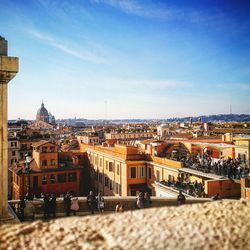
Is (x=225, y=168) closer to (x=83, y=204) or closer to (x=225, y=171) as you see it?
(x=225, y=171)

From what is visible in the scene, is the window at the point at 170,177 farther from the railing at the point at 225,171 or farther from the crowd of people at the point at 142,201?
the crowd of people at the point at 142,201

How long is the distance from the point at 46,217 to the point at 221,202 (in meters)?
9.79

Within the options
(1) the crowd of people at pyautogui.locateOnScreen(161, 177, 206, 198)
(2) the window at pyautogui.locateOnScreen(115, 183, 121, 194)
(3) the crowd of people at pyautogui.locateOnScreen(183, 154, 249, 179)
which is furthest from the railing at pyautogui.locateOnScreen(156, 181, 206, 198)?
(2) the window at pyautogui.locateOnScreen(115, 183, 121, 194)

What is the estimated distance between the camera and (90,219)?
8.75 ft

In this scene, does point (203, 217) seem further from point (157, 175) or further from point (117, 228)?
point (157, 175)

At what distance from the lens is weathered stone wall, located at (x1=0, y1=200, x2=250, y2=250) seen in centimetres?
235

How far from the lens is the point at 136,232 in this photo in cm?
249

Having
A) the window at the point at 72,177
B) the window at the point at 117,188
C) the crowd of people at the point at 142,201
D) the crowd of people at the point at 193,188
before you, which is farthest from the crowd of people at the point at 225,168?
the window at the point at 72,177

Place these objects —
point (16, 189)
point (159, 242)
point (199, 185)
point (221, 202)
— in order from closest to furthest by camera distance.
Answer: 1. point (159, 242)
2. point (221, 202)
3. point (199, 185)
4. point (16, 189)

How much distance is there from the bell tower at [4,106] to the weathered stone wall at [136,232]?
4.87m

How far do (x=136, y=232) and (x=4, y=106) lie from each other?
555 cm

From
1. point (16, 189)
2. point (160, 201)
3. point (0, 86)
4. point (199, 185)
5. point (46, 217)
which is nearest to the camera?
point (0, 86)

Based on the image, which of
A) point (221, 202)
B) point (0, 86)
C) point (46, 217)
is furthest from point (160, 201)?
point (221, 202)

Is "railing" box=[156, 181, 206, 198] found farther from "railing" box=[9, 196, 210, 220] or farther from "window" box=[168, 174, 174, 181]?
"railing" box=[9, 196, 210, 220]
